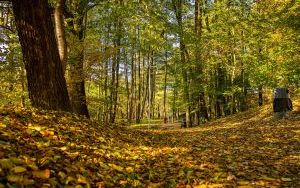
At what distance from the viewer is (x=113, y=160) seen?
580cm

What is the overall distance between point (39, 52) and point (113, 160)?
3.08m

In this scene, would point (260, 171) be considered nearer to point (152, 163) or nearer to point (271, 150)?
point (152, 163)

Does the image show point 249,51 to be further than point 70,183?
Yes

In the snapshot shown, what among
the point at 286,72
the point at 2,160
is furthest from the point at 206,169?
the point at 286,72

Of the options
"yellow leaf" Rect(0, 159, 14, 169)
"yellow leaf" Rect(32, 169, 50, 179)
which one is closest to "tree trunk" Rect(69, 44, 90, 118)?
"yellow leaf" Rect(32, 169, 50, 179)

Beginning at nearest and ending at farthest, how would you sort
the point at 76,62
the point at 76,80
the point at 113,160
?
the point at 113,160, the point at 76,80, the point at 76,62

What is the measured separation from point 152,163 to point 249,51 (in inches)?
957

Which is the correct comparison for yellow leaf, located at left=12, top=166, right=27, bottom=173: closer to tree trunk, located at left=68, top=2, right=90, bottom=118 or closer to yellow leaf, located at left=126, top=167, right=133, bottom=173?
yellow leaf, located at left=126, top=167, right=133, bottom=173

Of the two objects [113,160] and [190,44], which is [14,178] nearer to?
[113,160]

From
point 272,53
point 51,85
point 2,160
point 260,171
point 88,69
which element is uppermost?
point 272,53

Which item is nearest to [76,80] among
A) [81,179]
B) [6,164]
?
[81,179]

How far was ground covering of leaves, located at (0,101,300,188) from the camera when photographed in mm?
4023

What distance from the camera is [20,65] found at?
51.6 ft

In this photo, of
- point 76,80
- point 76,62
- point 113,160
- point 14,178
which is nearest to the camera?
point 14,178
